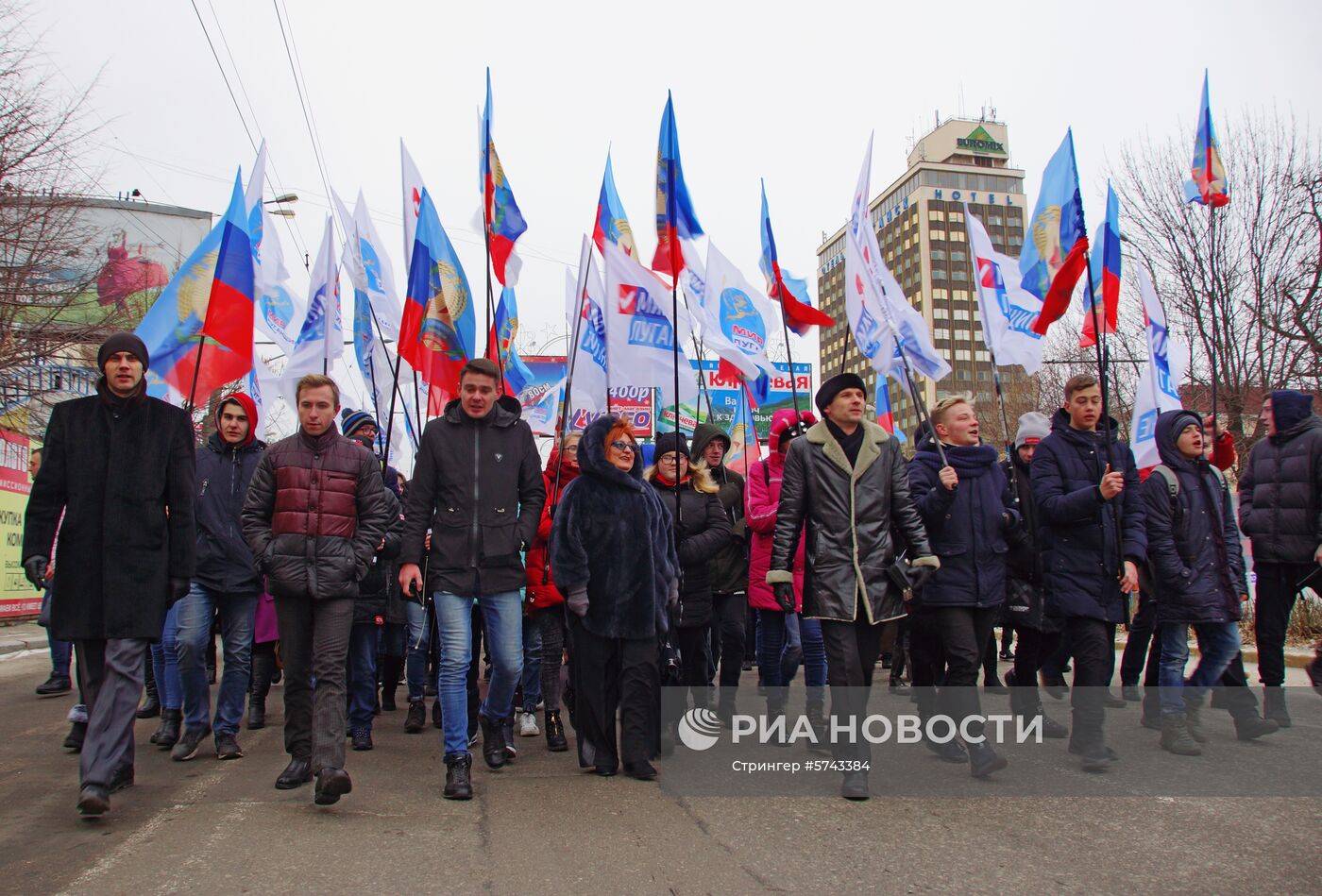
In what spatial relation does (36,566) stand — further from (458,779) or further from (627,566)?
(627,566)

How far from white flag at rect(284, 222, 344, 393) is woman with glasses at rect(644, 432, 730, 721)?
14.1 feet

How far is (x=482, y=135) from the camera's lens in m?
7.82

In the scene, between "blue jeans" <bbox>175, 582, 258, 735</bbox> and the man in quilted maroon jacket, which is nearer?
the man in quilted maroon jacket

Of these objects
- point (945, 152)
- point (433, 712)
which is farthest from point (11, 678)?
point (945, 152)

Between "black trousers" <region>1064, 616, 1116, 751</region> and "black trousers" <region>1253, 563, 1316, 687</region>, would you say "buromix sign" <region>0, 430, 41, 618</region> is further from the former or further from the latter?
"black trousers" <region>1253, 563, 1316, 687</region>

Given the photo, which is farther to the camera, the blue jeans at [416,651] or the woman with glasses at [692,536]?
the blue jeans at [416,651]

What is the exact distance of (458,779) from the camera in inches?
192

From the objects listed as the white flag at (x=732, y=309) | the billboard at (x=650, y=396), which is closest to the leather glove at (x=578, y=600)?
the white flag at (x=732, y=309)

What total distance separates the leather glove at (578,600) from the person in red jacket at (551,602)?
751 millimetres

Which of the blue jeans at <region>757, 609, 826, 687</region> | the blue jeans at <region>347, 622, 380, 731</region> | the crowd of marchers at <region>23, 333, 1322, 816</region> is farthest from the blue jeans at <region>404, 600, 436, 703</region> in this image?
the blue jeans at <region>757, 609, 826, 687</region>

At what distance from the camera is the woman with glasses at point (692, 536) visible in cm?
644

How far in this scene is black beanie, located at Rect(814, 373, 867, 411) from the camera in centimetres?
557

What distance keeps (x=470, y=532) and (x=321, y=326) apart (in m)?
5.74

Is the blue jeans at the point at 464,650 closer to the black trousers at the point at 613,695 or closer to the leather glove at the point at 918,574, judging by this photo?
the black trousers at the point at 613,695
